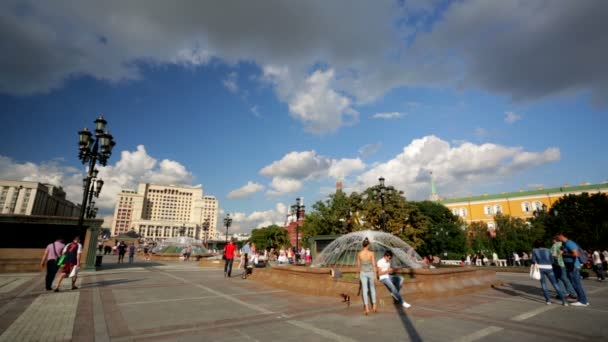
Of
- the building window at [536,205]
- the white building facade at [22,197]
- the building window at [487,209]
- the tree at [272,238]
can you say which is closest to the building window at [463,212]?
the building window at [487,209]

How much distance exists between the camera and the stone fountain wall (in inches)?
346

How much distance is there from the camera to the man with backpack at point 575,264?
780 centimetres

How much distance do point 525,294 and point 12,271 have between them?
79.9ft

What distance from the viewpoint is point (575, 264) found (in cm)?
783

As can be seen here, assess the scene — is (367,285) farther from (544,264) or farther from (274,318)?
(544,264)

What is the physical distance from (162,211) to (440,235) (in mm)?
165748

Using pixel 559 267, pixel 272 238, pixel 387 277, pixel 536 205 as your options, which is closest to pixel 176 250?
pixel 387 277

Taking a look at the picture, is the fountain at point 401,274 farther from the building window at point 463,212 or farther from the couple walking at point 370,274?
the building window at point 463,212

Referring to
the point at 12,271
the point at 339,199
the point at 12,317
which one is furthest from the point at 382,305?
the point at 339,199

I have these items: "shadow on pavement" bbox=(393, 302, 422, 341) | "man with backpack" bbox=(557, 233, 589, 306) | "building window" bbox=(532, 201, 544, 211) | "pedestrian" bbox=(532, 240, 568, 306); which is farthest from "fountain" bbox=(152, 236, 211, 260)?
"building window" bbox=(532, 201, 544, 211)

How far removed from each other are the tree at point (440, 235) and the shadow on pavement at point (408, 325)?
150 ft

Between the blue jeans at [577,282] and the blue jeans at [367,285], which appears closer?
the blue jeans at [367,285]

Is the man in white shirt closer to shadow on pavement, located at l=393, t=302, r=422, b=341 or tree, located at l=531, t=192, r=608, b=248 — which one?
shadow on pavement, located at l=393, t=302, r=422, b=341

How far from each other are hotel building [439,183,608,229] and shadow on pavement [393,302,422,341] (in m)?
71.4
